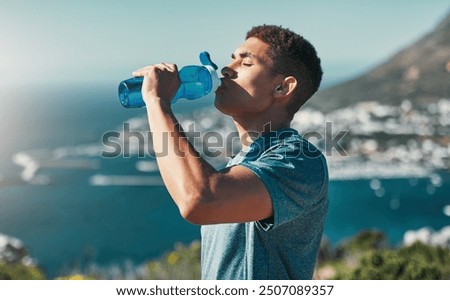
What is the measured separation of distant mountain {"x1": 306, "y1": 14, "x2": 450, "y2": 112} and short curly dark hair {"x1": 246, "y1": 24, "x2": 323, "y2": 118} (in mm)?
3548

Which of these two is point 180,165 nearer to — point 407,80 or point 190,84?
point 190,84

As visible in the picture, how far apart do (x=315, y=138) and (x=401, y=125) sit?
75 centimetres

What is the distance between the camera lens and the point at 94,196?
5.39m

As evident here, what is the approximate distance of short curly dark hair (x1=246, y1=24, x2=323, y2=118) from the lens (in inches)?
61.1

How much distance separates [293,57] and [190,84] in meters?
0.26

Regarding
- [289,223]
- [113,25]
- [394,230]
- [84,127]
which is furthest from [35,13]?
[289,223]

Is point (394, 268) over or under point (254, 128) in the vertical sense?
under

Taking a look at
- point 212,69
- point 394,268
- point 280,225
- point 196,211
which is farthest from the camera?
point 394,268

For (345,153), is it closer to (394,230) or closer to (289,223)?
(394,230)

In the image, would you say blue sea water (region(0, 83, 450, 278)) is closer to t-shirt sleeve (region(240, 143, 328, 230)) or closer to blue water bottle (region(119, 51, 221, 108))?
blue water bottle (region(119, 51, 221, 108))

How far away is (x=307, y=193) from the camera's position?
134cm

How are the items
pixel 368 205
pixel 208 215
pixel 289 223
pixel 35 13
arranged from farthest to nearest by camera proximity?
pixel 368 205 → pixel 35 13 → pixel 289 223 → pixel 208 215

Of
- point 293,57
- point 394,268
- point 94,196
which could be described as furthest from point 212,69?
point 94,196

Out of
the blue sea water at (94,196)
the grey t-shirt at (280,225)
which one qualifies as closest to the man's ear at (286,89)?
the grey t-shirt at (280,225)
